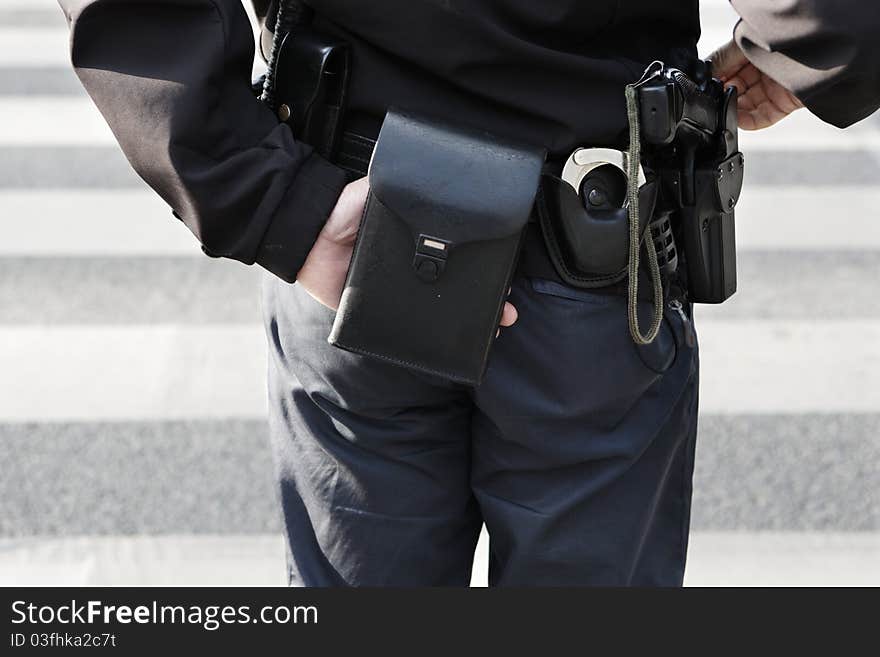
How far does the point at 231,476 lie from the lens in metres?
2.95

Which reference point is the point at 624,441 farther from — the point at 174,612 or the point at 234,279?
the point at 234,279

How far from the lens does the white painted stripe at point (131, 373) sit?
3.17 metres

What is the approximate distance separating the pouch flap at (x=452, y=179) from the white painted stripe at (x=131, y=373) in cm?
197

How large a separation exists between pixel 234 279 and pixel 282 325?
2432 mm

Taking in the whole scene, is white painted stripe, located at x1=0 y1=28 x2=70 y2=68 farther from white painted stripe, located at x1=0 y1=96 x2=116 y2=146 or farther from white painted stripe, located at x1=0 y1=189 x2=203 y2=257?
white painted stripe, located at x1=0 y1=189 x2=203 y2=257

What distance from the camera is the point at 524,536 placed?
4.73 ft

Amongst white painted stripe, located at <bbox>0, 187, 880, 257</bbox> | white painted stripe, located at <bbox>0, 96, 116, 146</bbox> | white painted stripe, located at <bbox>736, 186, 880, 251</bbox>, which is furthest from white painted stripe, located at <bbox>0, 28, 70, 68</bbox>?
white painted stripe, located at <bbox>736, 186, 880, 251</bbox>

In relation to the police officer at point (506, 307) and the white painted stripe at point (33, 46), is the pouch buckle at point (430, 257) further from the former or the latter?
the white painted stripe at point (33, 46)

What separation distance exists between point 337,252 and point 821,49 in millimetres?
591

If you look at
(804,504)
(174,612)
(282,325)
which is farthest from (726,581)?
(282,325)

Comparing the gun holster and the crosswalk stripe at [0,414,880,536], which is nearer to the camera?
the gun holster

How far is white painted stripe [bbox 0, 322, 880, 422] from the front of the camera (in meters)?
3.18

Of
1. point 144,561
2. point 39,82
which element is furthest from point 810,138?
point 39,82

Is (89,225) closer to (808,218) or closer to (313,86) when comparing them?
(808,218)
